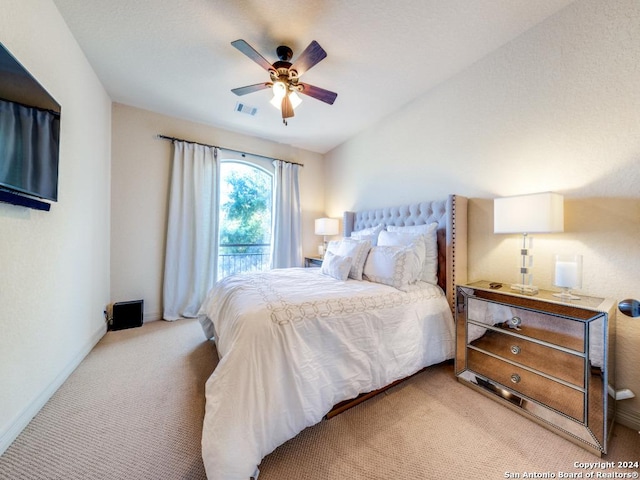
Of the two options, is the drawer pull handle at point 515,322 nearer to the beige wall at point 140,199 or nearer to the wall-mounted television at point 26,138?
the wall-mounted television at point 26,138

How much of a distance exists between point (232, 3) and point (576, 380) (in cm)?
328

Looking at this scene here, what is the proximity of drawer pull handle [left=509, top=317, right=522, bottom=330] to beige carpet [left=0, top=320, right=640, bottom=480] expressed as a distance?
58 cm

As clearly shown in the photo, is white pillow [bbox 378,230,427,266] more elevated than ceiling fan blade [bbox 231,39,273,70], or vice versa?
ceiling fan blade [bbox 231,39,273,70]

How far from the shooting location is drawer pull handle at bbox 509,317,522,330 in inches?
63.7

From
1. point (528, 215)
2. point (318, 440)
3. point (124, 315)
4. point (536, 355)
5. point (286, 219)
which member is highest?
point (286, 219)

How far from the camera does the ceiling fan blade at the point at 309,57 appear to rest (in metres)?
1.68

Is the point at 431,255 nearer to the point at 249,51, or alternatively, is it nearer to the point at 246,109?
the point at 249,51

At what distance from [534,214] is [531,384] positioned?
1.11 meters

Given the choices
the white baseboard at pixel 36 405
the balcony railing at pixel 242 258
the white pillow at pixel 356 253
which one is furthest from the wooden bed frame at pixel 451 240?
the white baseboard at pixel 36 405

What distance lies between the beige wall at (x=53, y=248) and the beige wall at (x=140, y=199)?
1.03ft

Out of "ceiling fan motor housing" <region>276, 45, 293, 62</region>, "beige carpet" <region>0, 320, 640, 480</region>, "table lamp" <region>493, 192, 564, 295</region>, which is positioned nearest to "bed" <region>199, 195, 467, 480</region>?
"beige carpet" <region>0, 320, 640, 480</region>

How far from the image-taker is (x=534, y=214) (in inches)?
62.5

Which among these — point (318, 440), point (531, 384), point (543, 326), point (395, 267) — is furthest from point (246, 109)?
point (531, 384)

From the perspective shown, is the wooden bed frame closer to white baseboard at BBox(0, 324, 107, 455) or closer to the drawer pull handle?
the drawer pull handle
